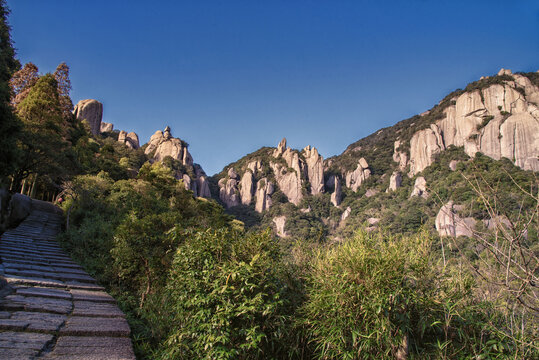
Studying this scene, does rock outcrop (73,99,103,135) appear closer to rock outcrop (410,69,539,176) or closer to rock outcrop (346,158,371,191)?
rock outcrop (346,158,371,191)

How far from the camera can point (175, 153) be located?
5412 centimetres

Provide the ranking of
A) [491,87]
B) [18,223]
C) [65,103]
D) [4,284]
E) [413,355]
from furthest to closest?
1. [491,87]
2. [65,103]
3. [18,223]
4. [413,355]
5. [4,284]

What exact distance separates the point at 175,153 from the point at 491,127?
62171 millimetres

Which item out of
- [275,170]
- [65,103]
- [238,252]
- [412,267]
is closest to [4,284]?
[238,252]

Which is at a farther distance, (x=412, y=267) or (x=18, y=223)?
Answer: (x=18, y=223)

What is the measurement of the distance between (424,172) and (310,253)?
221 feet

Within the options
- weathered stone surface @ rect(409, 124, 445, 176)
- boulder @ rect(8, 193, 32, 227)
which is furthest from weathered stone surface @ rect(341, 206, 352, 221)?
boulder @ rect(8, 193, 32, 227)

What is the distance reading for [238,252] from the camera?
11.5ft

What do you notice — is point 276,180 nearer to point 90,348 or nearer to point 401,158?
point 401,158

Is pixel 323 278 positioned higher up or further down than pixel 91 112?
further down

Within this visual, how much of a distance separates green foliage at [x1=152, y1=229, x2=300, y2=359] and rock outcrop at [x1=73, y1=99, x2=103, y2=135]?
1857 inches

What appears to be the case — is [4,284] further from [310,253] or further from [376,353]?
[376,353]

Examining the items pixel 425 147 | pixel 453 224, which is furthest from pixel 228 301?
pixel 425 147

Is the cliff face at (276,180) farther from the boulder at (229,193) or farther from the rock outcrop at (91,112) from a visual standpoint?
the rock outcrop at (91,112)
